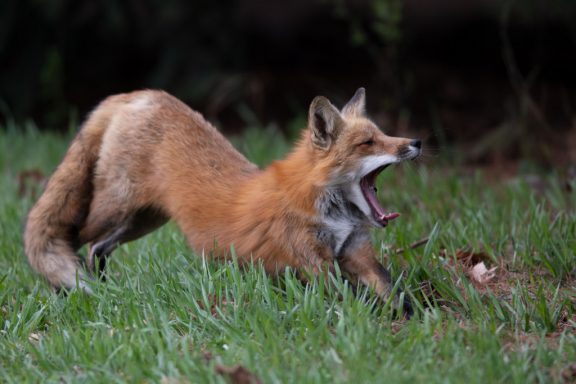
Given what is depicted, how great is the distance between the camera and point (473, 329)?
13.6 feet

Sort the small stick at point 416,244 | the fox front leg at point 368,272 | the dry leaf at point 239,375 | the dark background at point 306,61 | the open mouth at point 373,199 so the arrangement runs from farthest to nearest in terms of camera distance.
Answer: the dark background at point 306,61
the small stick at point 416,244
the open mouth at point 373,199
the fox front leg at point 368,272
the dry leaf at point 239,375

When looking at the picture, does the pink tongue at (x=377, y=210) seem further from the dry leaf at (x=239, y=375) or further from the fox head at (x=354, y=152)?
the dry leaf at (x=239, y=375)

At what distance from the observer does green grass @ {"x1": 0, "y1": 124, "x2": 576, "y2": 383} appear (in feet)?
12.3

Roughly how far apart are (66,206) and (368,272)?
2201mm

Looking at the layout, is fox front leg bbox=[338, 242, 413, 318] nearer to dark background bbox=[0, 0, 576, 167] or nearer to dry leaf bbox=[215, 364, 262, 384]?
dry leaf bbox=[215, 364, 262, 384]

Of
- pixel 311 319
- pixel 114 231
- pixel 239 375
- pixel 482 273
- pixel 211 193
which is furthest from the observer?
pixel 114 231

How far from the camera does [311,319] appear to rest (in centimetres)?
429

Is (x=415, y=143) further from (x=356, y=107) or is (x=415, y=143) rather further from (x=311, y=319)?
(x=311, y=319)

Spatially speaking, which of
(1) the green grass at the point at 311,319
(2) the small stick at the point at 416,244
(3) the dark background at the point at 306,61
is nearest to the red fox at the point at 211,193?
(1) the green grass at the point at 311,319

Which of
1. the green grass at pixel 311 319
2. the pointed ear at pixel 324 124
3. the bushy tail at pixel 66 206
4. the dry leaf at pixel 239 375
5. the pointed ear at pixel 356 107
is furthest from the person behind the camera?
the bushy tail at pixel 66 206

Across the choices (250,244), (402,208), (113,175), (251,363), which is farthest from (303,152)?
(402,208)

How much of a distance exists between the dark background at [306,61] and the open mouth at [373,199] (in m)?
4.58

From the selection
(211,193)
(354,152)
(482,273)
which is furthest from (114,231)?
(482,273)

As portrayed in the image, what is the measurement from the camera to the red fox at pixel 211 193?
15.9ft
